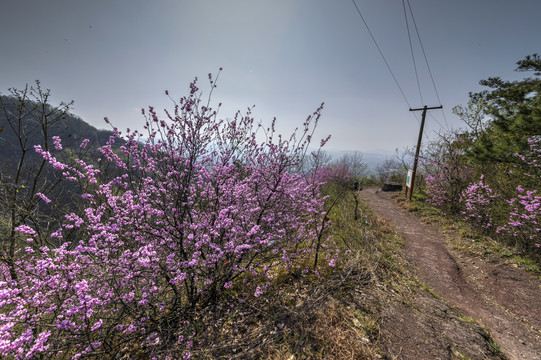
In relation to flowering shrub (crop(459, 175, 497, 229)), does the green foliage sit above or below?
above

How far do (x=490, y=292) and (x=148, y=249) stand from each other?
817cm

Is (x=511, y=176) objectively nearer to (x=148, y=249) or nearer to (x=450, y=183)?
(x=450, y=183)

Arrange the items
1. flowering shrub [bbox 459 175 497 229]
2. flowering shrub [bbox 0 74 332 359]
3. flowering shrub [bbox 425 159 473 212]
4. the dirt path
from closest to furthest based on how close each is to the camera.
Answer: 1. flowering shrub [bbox 0 74 332 359]
2. the dirt path
3. flowering shrub [bbox 459 175 497 229]
4. flowering shrub [bbox 425 159 473 212]

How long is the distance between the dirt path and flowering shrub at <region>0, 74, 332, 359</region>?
12.4ft

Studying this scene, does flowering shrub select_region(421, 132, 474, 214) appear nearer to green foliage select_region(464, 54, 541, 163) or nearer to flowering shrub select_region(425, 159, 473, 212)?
flowering shrub select_region(425, 159, 473, 212)

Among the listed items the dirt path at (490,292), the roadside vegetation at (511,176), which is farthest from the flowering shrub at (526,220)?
the dirt path at (490,292)

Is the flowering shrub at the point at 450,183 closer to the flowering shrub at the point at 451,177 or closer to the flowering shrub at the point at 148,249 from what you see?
the flowering shrub at the point at 451,177

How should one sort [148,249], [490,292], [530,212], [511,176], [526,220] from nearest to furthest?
1. [148,249]
2. [490,292]
3. [530,212]
4. [526,220]
5. [511,176]

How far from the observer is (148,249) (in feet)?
10.1

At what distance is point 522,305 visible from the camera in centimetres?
463

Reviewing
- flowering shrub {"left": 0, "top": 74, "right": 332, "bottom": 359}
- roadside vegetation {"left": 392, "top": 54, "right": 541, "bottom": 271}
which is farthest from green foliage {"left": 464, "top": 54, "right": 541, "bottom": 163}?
flowering shrub {"left": 0, "top": 74, "right": 332, "bottom": 359}

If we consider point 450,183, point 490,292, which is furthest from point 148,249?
point 450,183

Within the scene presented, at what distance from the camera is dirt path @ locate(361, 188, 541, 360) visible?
376 cm


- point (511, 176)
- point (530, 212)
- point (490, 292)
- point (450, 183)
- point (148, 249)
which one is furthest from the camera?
point (450, 183)
